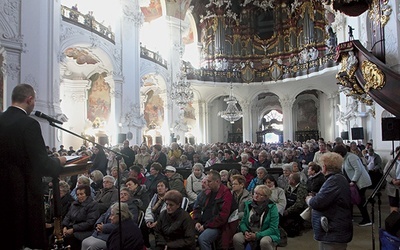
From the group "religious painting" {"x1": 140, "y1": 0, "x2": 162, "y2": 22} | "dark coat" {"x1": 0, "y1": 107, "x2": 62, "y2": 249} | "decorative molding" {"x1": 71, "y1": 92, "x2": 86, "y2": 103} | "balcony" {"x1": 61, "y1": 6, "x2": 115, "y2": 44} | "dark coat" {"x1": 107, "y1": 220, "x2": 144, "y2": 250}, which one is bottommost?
"dark coat" {"x1": 107, "y1": 220, "x2": 144, "y2": 250}

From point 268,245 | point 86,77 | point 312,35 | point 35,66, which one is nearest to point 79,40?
point 35,66

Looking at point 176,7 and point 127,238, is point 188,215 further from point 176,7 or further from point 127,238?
point 176,7

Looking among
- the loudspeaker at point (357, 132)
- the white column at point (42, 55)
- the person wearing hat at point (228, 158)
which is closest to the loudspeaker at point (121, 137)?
the white column at point (42, 55)

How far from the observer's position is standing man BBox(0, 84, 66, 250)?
2266mm

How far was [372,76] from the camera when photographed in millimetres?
7012

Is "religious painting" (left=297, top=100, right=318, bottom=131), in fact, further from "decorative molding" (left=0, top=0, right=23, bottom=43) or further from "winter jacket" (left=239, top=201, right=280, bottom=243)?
"winter jacket" (left=239, top=201, right=280, bottom=243)

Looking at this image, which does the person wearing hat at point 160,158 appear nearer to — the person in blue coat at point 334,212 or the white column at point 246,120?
the person in blue coat at point 334,212

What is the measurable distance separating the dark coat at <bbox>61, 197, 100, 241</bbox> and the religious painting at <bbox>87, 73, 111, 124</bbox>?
1467cm

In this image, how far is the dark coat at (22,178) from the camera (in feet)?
7.43

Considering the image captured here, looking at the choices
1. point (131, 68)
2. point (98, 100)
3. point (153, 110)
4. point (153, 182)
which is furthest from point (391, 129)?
point (153, 110)

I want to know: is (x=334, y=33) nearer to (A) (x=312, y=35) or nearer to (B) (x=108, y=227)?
(A) (x=312, y=35)

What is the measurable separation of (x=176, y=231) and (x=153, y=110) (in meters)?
18.8

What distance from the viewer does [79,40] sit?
1264 cm

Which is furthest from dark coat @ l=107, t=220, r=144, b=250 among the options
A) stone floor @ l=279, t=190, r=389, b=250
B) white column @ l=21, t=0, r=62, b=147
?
white column @ l=21, t=0, r=62, b=147
